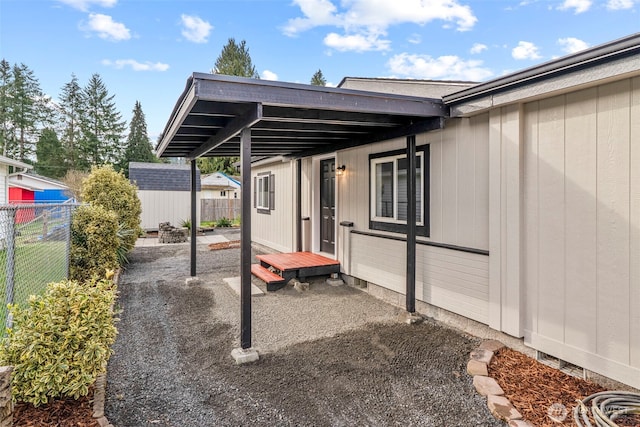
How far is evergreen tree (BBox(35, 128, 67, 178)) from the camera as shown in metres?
30.5

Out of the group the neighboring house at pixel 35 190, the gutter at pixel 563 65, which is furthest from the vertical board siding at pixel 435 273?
the neighboring house at pixel 35 190

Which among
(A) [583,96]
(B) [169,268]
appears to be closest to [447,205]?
(A) [583,96]

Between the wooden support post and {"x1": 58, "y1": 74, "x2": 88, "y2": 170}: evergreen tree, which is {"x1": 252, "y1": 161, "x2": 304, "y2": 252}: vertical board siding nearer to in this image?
the wooden support post

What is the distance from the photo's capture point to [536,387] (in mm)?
2844

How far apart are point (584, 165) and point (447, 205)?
151cm

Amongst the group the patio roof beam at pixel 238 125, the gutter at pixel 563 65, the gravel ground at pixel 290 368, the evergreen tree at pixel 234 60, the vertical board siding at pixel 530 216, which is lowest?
the gravel ground at pixel 290 368

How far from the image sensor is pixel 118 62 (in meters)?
31.8

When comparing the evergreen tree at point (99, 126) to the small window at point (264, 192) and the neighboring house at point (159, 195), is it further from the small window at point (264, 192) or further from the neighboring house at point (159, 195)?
the small window at point (264, 192)

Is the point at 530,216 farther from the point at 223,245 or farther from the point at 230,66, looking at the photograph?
the point at 230,66

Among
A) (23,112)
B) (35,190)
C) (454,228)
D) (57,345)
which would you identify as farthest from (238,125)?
(23,112)

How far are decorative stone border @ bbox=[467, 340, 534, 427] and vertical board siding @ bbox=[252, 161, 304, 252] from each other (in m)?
5.11

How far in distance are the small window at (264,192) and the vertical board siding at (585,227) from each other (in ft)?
22.5

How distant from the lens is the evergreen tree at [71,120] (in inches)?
1272

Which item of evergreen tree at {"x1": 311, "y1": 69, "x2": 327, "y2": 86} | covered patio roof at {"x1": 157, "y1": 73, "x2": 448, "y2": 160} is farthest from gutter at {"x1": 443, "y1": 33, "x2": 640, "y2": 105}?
evergreen tree at {"x1": 311, "y1": 69, "x2": 327, "y2": 86}
